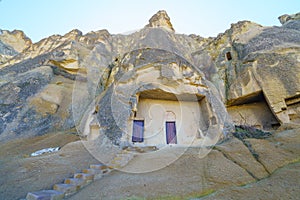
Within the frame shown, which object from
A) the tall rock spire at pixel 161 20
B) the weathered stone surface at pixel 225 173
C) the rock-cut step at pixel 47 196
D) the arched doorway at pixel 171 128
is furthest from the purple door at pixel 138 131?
the tall rock spire at pixel 161 20

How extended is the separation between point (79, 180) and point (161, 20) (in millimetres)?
23579

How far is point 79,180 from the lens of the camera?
369 cm

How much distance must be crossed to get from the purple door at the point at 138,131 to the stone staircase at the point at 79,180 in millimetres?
3734

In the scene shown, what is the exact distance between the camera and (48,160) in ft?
16.5

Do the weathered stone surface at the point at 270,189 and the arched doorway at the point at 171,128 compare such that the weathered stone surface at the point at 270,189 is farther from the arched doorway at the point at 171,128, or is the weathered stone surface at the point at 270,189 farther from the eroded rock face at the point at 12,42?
the eroded rock face at the point at 12,42

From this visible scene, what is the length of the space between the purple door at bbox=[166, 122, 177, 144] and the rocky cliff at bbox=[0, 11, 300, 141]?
137 inches

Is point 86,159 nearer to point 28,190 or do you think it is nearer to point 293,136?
point 28,190

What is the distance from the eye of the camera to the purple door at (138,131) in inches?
351

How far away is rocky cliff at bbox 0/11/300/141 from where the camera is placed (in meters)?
10.4

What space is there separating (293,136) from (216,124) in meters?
3.78

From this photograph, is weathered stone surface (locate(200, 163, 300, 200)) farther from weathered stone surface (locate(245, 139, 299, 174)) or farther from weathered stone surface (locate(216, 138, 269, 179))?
weathered stone surface (locate(245, 139, 299, 174))

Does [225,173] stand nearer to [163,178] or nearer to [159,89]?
[163,178]

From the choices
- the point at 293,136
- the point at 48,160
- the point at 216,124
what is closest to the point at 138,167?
the point at 48,160

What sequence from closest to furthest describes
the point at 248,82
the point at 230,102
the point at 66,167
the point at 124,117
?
the point at 66,167, the point at 124,117, the point at 248,82, the point at 230,102
